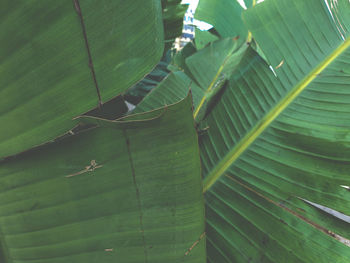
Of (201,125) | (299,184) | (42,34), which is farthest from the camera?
(201,125)

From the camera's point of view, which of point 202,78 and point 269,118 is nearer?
point 269,118

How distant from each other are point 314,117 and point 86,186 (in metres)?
0.38

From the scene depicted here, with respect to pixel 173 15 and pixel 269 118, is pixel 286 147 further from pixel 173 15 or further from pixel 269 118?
pixel 173 15

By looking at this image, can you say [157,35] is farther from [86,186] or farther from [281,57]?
[281,57]

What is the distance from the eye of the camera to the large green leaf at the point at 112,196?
0.24 m

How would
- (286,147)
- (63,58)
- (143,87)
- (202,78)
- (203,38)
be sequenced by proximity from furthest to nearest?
(143,87), (203,38), (202,78), (286,147), (63,58)

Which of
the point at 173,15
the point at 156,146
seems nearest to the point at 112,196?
the point at 156,146

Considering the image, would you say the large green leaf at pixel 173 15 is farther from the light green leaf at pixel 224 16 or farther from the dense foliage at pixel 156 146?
the dense foliage at pixel 156 146

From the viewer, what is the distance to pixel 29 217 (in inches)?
10.8

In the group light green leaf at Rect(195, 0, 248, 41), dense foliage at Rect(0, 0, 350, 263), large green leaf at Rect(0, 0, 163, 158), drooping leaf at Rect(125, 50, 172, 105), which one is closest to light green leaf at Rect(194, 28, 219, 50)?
light green leaf at Rect(195, 0, 248, 41)

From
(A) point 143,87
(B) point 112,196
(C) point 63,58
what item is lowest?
(B) point 112,196

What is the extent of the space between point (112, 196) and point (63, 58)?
0.49 ft

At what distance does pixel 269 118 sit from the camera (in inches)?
17.7

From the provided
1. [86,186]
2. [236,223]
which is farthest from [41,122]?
[236,223]
